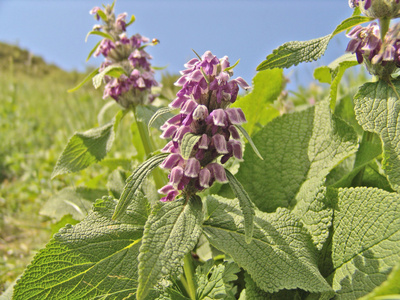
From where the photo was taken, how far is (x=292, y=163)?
5.75 ft

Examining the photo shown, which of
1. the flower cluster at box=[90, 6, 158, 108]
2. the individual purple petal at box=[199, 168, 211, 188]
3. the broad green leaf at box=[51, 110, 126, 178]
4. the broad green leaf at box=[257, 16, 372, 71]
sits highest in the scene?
the flower cluster at box=[90, 6, 158, 108]

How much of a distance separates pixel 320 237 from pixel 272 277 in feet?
0.88

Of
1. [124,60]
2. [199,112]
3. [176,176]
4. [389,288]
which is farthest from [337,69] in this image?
[124,60]

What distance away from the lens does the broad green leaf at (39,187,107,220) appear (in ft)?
7.51

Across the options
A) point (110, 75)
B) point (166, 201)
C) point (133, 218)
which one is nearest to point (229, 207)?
point (166, 201)

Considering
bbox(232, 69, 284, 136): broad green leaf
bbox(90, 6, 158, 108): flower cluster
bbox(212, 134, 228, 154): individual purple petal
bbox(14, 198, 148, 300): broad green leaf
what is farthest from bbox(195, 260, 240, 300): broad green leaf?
bbox(90, 6, 158, 108): flower cluster

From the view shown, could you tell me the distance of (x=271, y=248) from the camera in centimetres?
129

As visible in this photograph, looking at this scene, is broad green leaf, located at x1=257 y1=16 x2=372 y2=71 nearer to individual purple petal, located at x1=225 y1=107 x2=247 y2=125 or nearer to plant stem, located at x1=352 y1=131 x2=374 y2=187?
individual purple petal, located at x1=225 y1=107 x2=247 y2=125

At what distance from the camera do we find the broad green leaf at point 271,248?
48.5 inches

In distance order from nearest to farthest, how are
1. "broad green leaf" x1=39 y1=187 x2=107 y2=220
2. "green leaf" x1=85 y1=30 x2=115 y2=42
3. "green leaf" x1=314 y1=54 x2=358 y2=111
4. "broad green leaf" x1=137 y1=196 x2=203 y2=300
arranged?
"broad green leaf" x1=137 y1=196 x2=203 y2=300, "green leaf" x1=314 y1=54 x2=358 y2=111, "green leaf" x1=85 y1=30 x2=115 y2=42, "broad green leaf" x1=39 y1=187 x2=107 y2=220

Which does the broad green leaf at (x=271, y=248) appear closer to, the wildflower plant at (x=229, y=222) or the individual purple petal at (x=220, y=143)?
the wildflower plant at (x=229, y=222)

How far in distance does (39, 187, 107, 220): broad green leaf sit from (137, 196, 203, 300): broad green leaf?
4.05ft

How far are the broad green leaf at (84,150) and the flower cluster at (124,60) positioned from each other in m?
0.12

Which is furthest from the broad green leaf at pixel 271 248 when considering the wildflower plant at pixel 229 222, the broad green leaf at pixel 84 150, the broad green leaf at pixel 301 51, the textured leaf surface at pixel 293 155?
the broad green leaf at pixel 84 150
